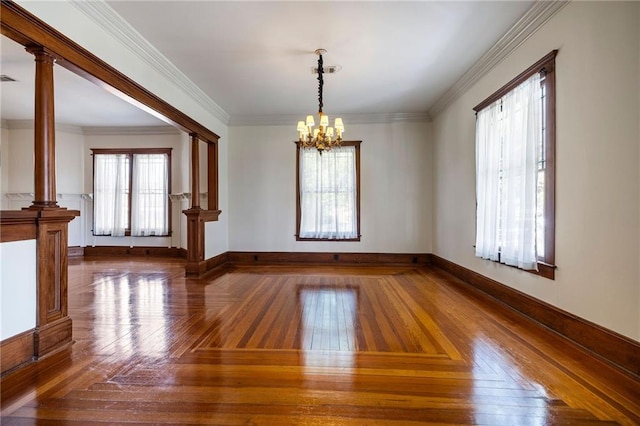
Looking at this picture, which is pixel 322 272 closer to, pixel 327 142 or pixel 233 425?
pixel 327 142

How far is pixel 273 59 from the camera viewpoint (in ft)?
12.9

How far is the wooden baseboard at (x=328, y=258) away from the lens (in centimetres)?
635

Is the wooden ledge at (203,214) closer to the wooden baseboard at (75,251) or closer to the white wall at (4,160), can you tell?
the wooden baseboard at (75,251)

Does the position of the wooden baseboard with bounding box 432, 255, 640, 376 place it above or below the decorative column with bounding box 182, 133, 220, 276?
below

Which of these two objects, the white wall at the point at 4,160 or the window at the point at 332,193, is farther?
the white wall at the point at 4,160

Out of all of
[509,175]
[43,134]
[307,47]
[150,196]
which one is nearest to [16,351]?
[43,134]

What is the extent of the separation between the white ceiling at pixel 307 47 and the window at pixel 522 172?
74cm

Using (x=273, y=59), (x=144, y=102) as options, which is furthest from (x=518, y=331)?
(x=144, y=102)

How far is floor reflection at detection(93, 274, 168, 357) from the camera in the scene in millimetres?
2506

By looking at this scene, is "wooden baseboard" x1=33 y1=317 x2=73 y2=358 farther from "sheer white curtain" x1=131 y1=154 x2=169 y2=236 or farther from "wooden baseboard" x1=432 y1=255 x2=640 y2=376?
"sheer white curtain" x1=131 y1=154 x2=169 y2=236

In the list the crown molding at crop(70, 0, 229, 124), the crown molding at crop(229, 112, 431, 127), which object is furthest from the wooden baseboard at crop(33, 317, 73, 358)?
the crown molding at crop(229, 112, 431, 127)

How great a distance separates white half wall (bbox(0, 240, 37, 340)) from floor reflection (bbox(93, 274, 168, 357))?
571 millimetres

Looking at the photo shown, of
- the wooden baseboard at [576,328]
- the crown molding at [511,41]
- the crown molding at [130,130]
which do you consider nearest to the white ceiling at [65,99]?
the crown molding at [130,130]

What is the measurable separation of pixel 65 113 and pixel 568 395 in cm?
877
